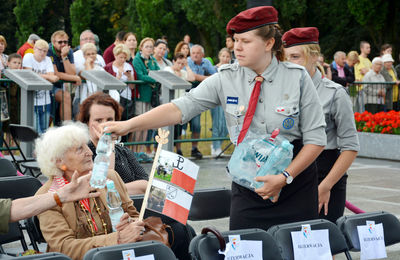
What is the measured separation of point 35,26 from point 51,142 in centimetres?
3832

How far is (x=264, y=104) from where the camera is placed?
3758mm

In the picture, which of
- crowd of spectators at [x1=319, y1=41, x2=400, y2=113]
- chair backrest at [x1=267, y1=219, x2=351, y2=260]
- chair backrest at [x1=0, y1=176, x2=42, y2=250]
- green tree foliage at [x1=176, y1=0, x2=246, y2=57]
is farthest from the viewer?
green tree foliage at [x1=176, y1=0, x2=246, y2=57]

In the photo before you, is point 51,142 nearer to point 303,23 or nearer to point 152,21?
point 303,23

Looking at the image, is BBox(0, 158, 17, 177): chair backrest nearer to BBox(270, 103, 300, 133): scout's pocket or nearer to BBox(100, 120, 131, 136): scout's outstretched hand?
BBox(100, 120, 131, 136): scout's outstretched hand

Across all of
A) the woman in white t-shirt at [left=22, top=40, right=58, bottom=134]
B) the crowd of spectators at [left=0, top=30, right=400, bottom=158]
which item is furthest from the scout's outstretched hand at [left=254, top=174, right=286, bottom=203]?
the woman in white t-shirt at [left=22, top=40, right=58, bottom=134]

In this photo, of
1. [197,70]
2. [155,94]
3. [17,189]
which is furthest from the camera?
[197,70]

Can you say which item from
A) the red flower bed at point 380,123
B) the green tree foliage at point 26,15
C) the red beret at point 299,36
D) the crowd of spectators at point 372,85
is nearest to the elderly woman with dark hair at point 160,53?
the red flower bed at point 380,123

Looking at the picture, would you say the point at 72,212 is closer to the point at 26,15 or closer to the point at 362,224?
the point at 362,224

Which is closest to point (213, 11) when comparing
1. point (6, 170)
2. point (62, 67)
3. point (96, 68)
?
point (96, 68)

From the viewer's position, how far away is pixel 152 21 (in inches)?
1475

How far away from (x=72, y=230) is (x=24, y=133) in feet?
14.7

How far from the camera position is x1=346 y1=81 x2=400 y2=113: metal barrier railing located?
51.7 ft

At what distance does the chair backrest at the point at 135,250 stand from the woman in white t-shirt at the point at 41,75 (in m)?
6.83

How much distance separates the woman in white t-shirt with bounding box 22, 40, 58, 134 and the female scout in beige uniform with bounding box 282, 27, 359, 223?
6195 millimetres
